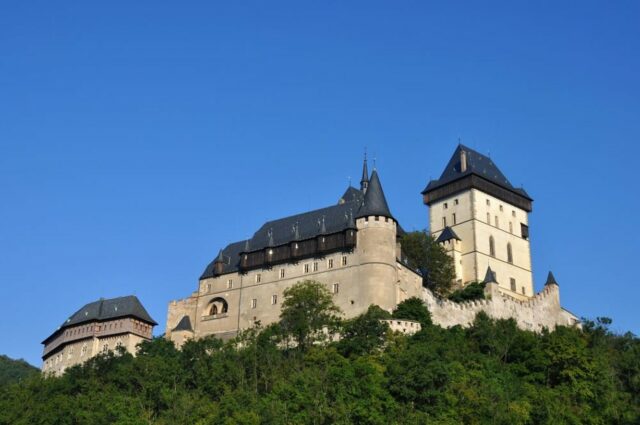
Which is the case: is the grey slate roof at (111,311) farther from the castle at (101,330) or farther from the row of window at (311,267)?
the row of window at (311,267)

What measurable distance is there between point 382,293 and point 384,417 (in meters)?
17.0

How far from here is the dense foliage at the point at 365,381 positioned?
48438 millimetres

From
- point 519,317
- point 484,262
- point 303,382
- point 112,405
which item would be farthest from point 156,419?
point 484,262

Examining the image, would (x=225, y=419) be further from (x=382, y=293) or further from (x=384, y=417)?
(x=382, y=293)

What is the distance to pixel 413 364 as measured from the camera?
51062 mm

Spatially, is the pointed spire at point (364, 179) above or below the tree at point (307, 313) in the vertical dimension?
above

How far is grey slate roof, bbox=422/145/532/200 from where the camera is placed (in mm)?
81250

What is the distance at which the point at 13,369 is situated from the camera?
99688 mm

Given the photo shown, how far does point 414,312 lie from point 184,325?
723 inches

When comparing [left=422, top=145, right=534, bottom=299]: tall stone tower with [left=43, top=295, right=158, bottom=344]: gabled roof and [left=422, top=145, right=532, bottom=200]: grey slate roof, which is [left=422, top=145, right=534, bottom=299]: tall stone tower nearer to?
[left=422, top=145, right=532, bottom=200]: grey slate roof

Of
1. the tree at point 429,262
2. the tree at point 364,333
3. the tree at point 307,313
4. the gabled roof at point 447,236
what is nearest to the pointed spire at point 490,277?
the tree at point 429,262

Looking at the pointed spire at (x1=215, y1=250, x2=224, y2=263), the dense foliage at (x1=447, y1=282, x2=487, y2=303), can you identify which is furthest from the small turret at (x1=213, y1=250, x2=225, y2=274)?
the dense foliage at (x1=447, y1=282, x2=487, y2=303)

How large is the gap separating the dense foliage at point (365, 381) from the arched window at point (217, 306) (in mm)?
6680

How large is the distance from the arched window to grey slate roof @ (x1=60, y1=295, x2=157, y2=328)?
6018 millimetres
